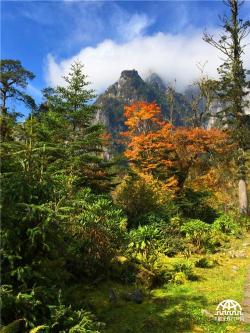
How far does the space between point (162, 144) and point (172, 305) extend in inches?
549

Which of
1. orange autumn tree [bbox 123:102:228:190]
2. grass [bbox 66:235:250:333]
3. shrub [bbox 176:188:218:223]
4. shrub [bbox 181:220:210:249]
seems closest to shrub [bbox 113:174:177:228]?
shrub [bbox 181:220:210:249]

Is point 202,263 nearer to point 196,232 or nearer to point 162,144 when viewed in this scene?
point 196,232

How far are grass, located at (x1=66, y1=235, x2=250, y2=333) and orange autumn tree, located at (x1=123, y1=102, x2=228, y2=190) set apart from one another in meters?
11.0

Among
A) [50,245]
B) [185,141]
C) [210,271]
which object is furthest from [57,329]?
[185,141]

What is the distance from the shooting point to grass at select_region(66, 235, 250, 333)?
843 cm

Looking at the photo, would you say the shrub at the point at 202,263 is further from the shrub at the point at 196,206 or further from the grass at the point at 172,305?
the shrub at the point at 196,206

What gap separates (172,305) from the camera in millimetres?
9852

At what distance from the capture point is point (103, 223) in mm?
13266

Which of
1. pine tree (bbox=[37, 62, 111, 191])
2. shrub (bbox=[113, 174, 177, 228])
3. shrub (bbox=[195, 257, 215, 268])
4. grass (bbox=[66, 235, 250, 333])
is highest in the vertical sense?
pine tree (bbox=[37, 62, 111, 191])

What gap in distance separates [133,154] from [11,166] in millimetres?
16070

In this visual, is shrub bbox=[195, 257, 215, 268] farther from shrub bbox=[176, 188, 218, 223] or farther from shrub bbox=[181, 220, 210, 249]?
shrub bbox=[176, 188, 218, 223]

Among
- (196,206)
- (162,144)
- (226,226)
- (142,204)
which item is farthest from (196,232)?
(162,144)

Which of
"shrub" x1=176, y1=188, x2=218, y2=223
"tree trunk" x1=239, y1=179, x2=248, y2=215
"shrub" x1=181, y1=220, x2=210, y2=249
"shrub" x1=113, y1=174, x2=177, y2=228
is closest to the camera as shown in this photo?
"shrub" x1=181, y1=220, x2=210, y2=249

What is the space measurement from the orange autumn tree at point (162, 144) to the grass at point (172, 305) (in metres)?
11.0
